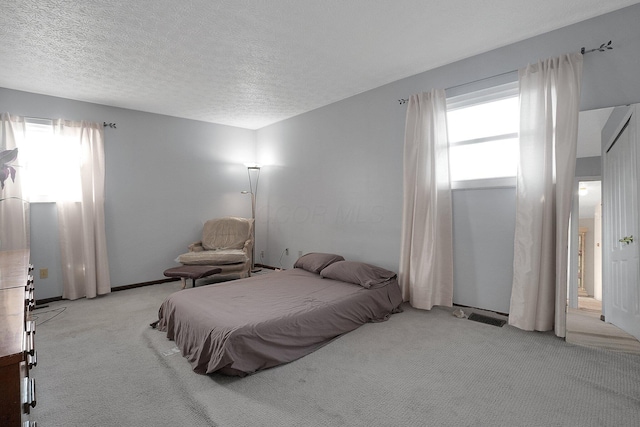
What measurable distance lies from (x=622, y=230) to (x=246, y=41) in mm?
3371

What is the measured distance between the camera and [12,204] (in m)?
3.61

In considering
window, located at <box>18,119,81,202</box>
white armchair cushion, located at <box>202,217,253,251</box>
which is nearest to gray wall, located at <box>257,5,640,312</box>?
white armchair cushion, located at <box>202,217,253,251</box>

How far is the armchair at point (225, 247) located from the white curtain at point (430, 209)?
2.46m

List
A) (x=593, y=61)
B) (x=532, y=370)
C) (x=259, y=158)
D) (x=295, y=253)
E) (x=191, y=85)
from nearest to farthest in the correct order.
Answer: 1. (x=532, y=370)
2. (x=593, y=61)
3. (x=191, y=85)
4. (x=295, y=253)
5. (x=259, y=158)

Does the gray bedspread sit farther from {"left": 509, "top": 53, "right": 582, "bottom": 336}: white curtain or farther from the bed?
{"left": 509, "top": 53, "right": 582, "bottom": 336}: white curtain

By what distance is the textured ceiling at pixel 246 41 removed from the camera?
90.0 inches

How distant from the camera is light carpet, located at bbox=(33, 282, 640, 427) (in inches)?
65.7

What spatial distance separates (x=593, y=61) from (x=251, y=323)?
331cm

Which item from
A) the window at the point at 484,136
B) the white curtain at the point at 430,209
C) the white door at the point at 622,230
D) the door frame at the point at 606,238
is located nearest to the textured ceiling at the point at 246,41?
the window at the point at 484,136

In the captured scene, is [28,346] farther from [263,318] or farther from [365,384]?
[365,384]

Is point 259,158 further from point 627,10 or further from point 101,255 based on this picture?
point 627,10

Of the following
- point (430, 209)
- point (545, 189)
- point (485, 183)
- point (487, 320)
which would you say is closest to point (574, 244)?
point (545, 189)

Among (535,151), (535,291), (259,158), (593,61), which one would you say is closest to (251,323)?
(535,291)

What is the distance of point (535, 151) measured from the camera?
268 cm
